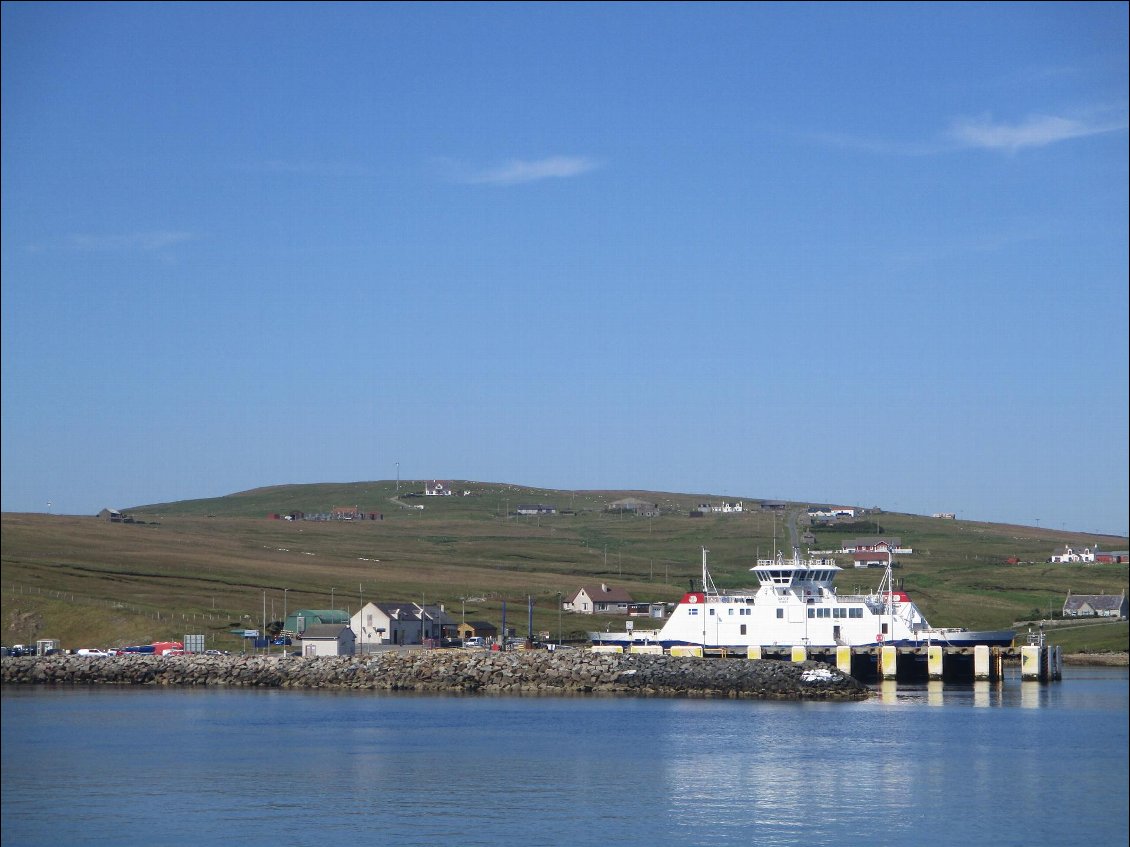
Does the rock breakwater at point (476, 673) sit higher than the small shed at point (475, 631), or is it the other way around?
→ the small shed at point (475, 631)

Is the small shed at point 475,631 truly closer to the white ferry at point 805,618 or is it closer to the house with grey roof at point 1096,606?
the white ferry at point 805,618

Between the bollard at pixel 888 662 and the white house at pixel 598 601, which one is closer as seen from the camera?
→ the bollard at pixel 888 662

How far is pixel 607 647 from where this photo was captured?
70438mm

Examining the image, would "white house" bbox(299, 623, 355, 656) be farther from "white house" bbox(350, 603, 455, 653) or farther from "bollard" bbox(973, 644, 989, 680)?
"bollard" bbox(973, 644, 989, 680)

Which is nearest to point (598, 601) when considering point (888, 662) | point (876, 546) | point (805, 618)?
point (805, 618)

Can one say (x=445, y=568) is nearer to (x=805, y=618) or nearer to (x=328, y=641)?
(x=328, y=641)

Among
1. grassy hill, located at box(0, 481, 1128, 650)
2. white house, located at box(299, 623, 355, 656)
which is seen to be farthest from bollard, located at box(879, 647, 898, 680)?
white house, located at box(299, 623, 355, 656)

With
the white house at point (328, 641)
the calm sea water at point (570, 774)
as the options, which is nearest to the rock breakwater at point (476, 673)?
the white house at point (328, 641)

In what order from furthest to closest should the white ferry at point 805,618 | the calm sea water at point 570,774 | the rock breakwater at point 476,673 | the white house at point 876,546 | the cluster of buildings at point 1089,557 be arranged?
1. the white house at point 876,546
2. the cluster of buildings at point 1089,557
3. the white ferry at point 805,618
4. the rock breakwater at point 476,673
5. the calm sea water at point 570,774

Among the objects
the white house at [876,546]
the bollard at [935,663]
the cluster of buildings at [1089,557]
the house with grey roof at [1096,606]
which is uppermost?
the white house at [876,546]

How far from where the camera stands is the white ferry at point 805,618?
66688 mm

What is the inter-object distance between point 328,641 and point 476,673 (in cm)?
1276

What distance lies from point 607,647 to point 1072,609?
48042mm

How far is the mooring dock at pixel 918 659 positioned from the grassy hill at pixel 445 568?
872 inches
